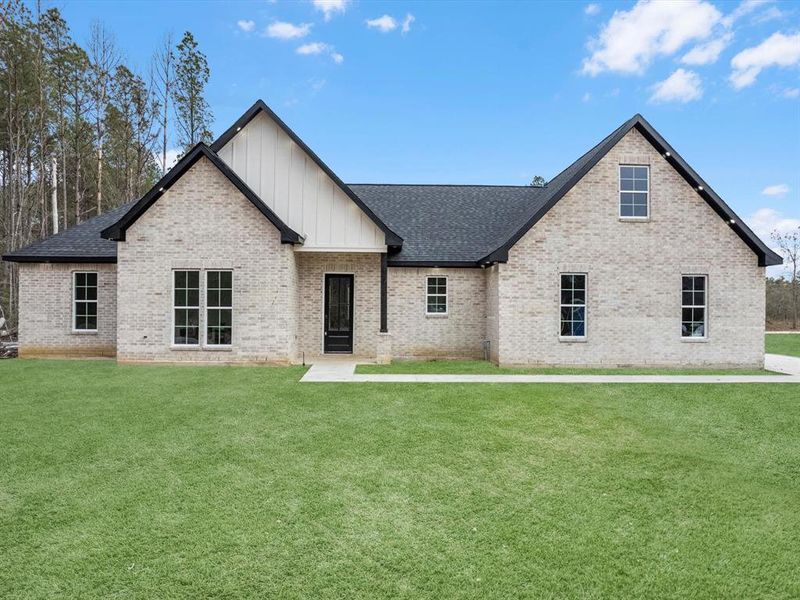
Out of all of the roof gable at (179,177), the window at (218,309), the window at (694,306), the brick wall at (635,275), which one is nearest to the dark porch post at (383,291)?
the roof gable at (179,177)

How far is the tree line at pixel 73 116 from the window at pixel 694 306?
87.1ft

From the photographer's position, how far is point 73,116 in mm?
24281

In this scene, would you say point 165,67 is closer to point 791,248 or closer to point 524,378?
point 524,378

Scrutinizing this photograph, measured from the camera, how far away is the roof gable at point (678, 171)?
12719mm

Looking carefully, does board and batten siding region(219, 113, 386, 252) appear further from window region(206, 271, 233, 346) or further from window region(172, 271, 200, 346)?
window region(172, 271, 200, 346)

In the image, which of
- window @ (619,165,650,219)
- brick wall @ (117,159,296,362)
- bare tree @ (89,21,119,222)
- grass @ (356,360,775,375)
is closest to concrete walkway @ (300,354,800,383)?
grass @ (356,360,775,375)

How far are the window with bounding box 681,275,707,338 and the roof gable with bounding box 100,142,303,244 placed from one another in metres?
11.6

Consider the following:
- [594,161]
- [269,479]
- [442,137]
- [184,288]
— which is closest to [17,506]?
[269,479]

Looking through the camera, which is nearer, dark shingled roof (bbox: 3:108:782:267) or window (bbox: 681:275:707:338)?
dark shingled roof (bbox: 3:108:782:267)

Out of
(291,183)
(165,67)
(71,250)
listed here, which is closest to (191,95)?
(165,67)

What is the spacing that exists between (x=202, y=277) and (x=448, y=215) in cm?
912

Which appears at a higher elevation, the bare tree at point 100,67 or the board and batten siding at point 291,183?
the bare tree at point 100,67

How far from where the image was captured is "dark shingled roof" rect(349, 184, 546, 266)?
14836mm

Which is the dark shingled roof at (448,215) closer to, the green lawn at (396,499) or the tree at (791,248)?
the green lawn at (396,499)
